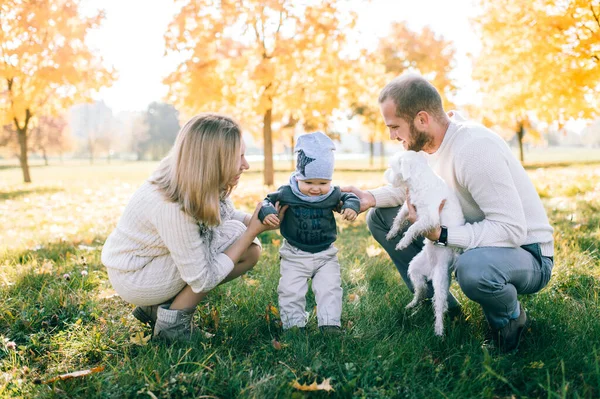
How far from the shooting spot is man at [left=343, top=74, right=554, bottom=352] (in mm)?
2471

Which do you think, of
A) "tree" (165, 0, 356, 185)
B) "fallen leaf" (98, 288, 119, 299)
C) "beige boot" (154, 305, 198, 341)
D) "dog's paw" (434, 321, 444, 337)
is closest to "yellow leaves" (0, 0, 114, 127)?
"tree" (165, 0, 356, 185)

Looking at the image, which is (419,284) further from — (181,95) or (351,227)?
(181,95)

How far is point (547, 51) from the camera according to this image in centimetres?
864

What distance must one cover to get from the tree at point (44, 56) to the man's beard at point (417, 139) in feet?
43.7

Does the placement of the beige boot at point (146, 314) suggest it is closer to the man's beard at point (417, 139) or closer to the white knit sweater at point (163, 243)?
the white knit sweater at point (163, 243)

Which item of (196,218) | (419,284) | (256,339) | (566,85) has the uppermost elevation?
(566,85)

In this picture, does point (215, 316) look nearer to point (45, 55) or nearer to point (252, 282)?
point (252, 282)

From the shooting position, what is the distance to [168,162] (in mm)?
2748

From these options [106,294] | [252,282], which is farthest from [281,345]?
[106,294]

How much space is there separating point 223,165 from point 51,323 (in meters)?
1.60

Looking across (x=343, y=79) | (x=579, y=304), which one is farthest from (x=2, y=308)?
(x=343, y=79)

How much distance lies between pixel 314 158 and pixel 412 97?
69 centimetres

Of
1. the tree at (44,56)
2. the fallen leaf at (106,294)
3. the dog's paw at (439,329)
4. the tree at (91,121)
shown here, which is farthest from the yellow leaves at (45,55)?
the tree at (91,121)

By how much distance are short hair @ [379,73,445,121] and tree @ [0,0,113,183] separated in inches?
523
